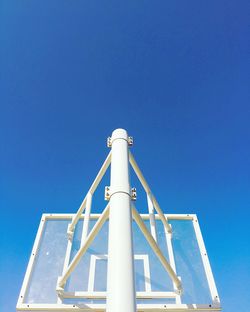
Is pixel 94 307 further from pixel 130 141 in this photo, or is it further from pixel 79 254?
pixel 130 141

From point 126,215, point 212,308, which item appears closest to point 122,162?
point 126,215

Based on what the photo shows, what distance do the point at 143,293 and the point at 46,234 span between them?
4.68 feet

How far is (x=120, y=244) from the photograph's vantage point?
217cm

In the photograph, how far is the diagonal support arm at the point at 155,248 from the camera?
262 centimetres

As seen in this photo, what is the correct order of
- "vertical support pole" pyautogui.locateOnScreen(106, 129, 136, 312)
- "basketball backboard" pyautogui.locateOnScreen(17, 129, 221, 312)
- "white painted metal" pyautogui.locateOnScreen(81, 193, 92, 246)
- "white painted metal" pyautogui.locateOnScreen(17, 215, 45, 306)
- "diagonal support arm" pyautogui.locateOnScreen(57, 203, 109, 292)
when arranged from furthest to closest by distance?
"white painted metal" pyautogui.locateOnScreen(81, 193, 92, 246) → "white painted metal" pyautogui.locateOnScreen(17, 215, 45, 306) → "diagonal support arm" pyautogui.locateOnScreen(57, 203, 109, 292) → "basketball backboard" pyautogui.locateOnScreen(17, 129, 221, 312) → "vertical support pole" pyautogui.locateOnScreen(106, 129, 136, 312)

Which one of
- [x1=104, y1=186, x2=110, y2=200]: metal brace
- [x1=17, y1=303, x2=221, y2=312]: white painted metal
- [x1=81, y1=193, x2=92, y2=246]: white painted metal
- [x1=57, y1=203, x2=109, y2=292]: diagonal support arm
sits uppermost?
[x1=81, y1=193, x2=92, y2=246]: white painted metal

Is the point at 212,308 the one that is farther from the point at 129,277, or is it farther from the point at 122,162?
the point at 122,162

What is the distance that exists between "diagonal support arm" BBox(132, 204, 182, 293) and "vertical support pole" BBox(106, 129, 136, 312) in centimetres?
21

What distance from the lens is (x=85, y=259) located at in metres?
3.35

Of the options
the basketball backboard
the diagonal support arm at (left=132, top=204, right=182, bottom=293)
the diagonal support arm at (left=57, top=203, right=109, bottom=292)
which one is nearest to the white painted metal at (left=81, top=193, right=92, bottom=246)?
the basketball backboard

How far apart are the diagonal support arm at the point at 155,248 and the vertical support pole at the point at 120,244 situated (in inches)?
8.3

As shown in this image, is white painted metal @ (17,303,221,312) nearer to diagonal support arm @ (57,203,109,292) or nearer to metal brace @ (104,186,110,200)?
diagonal support arm @ (57,203,109,292)

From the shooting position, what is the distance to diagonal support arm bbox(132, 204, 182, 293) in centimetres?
262

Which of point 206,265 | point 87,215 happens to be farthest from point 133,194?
point 206,265
